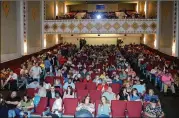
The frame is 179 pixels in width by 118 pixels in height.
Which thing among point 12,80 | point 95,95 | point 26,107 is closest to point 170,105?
point 95,95

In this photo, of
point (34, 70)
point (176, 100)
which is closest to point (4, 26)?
point (34, 70)

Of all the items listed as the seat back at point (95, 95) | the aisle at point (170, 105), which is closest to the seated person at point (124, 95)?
the seat back at point (95, 95)

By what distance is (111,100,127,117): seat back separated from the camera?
7402 mm

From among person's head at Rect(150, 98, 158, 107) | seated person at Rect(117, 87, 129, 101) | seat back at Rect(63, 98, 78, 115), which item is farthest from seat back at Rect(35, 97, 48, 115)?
person's head at Rect(150, 98, 158, 107)

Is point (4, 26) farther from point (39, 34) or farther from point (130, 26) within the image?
point (130, 26)

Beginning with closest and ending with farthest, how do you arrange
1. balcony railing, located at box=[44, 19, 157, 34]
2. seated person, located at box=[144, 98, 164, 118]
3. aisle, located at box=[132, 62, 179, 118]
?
seated person, located at box=[144, 98, 164, 118] → aisle, located at box=[132, 62, 179, 118] → balcony railing, located at box=[44, 19, 157, 34]

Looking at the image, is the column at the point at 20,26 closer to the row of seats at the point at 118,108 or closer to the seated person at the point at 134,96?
the row of seats at the point at 118,108

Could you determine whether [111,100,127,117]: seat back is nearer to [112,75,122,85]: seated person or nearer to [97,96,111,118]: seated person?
[97,96,111,118]: seated person

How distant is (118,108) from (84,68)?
640cm

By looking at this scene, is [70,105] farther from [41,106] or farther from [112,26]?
[112,26]

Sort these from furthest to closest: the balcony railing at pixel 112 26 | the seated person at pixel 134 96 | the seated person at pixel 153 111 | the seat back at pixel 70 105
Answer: the balcony railing at pixel 112 26 < the seated person at pixel 134 96 < the seat back at pixel 70 105 < the seated person at pixel 153 111

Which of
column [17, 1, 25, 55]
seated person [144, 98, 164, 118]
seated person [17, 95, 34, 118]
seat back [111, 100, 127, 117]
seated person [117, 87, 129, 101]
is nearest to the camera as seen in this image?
seated person [144, 98, 164, 118]

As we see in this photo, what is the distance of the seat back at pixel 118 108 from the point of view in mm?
7402

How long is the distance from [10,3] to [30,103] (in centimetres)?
964
